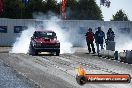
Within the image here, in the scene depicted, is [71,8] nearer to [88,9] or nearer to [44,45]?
[88,9]

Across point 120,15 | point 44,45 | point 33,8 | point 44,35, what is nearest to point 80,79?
point 44,45

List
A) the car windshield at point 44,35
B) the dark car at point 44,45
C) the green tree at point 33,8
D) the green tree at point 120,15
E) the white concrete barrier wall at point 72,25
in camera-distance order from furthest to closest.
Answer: the green tree at point 120,15 < the green tree at point 33,8 < the white concrete barrier wall at point 72,25 < the car windshield at point 44,35 < the dark car at point 44,45

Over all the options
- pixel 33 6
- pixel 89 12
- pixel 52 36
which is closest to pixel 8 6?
pixel 33 6

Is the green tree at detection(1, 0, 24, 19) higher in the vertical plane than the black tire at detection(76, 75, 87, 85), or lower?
higher

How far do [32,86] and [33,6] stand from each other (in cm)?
8629

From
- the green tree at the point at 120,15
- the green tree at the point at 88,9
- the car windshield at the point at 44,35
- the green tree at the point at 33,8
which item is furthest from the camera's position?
the green tree at the point at 120,15

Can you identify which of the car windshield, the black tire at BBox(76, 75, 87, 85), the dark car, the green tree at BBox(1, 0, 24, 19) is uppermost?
the green tree at BBox(1, 0, 24, 19)

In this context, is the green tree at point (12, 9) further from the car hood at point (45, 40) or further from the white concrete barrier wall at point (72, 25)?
the car hood at point (45, 40)

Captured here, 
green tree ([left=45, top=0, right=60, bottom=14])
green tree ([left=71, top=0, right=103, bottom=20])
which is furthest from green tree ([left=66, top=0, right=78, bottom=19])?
green tree ([left=45, top=0, right=60, bottom=14])

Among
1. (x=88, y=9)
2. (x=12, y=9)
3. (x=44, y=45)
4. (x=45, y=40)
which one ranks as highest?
(x=88, y=9)

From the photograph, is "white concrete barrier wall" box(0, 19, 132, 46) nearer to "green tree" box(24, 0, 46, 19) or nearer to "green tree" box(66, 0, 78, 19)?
"green tree" box(24, 0, 46, 19)

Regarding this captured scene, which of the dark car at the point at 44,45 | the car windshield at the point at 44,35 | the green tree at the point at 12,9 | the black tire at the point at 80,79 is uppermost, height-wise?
the green tree at the point at 12,9

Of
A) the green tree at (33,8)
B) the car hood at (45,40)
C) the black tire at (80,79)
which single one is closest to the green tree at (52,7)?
the green tree at (33,8)

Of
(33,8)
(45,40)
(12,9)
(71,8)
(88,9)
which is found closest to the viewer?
(45,40)
